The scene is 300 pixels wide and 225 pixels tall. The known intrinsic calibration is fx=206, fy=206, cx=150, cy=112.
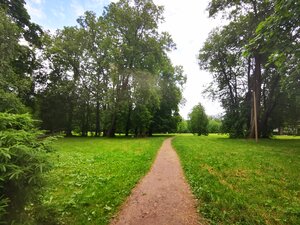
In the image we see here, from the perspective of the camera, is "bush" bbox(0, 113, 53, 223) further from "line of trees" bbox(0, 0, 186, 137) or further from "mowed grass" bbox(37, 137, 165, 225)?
"line of trees" bbox(0, 0, 186, 137)

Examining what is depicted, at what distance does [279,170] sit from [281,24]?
5622mm

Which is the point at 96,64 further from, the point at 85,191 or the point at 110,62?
the point at 85,191

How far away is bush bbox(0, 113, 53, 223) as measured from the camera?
2640 millimetres

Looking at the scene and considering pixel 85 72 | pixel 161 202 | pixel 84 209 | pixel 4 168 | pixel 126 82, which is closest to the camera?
pixel 4 168

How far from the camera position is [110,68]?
1145 inches

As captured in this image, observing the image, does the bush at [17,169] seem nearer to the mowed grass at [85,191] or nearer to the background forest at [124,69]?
the mowed grass at [85,191]

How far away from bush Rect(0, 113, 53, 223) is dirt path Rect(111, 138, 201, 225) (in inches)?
67.9

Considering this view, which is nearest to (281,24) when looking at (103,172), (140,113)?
(103,172)

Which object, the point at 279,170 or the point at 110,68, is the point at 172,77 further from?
the point at 279,170

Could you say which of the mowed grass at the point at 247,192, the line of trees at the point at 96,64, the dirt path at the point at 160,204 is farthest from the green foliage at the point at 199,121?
the dirt path at the point at 160,204

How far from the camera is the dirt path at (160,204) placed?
4035 mm

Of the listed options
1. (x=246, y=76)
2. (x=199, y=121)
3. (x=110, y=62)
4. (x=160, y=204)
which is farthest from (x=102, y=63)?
(x=199, y=121)

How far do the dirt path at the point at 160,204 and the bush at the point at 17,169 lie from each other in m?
1.72

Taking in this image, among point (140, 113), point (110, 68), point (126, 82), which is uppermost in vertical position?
point (110, 68)
